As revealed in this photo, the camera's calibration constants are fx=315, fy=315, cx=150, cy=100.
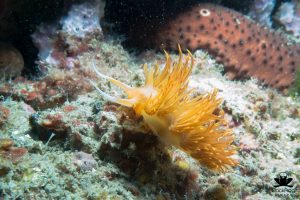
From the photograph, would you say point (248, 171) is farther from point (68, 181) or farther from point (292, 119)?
point (68, 181)

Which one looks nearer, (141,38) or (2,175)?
(2,175)

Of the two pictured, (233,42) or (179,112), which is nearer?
(179,112)

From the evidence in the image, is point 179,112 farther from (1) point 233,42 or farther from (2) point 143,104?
(1) point 233,42

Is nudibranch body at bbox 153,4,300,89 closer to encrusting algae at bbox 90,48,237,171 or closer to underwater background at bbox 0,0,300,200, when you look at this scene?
underwater background at bbox 0,0,300,200

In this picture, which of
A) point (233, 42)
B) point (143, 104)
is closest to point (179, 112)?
point (143, 104)

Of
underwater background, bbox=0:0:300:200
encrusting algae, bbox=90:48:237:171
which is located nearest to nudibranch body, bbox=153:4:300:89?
underwater background, bbox=0:0:300:200

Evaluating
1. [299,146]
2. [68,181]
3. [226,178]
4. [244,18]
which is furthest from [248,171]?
[244,18]

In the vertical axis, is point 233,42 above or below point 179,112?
above
